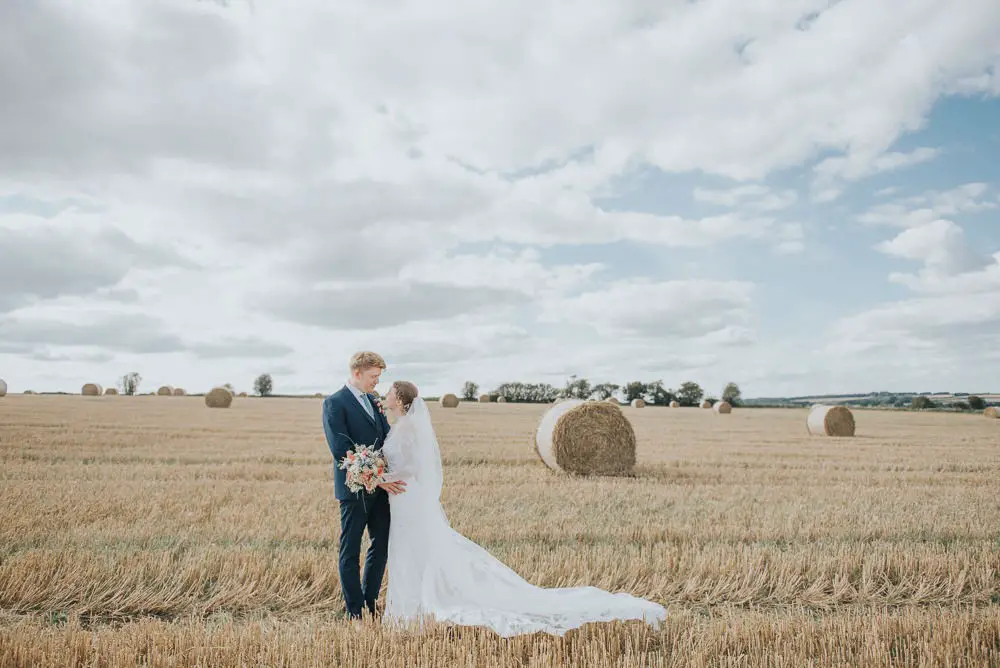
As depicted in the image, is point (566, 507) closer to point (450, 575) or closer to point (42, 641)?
point (450, 575)

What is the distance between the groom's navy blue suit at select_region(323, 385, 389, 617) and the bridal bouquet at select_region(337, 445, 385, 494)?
128 millimetres

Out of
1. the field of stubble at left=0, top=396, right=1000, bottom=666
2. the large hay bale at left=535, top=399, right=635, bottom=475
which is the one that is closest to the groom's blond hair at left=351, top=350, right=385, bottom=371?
the field of stubble at left=0, top=396, right=1000, bottom=666

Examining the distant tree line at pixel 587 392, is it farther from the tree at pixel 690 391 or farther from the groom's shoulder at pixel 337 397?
the groom's shoulder at pixel 337 397

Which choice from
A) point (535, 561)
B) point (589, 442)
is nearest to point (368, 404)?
point (535, 561)

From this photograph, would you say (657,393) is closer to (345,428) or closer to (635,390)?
(635,390)

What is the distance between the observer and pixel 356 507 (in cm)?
542

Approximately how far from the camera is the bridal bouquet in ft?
17.0

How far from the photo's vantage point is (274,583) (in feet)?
20.0

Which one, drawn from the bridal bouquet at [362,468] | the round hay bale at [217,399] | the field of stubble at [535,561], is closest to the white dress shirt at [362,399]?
the bridal bouquet at [362,468]

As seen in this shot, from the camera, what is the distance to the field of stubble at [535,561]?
4.59 m

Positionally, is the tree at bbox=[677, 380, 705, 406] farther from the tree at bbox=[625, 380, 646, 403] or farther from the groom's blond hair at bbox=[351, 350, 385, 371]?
the groom's blond hair at bbox=[351, 350, 385, 371]

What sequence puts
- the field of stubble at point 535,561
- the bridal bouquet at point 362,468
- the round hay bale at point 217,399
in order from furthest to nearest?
the round hay bale at point 217,399
the bridal bouquet at point 362,468
the field of stubble at point 535,561

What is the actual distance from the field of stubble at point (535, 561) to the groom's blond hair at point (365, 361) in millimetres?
1978

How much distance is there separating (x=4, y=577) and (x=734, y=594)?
653 cm
